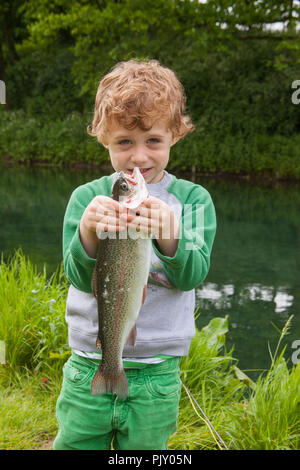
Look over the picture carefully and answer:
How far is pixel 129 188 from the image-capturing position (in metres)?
1.53

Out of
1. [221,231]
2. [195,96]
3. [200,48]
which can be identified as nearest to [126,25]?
[200,48]

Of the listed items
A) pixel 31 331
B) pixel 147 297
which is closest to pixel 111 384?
pixel 147 297

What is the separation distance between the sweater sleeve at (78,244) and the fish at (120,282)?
13cm

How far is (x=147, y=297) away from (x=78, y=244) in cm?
39

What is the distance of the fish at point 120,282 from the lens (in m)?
1.53

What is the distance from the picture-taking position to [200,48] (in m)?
16.8

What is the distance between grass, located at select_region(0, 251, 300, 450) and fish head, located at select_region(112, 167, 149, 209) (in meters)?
1.56

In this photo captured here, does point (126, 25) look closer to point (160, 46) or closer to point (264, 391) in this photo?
point (160, 46)

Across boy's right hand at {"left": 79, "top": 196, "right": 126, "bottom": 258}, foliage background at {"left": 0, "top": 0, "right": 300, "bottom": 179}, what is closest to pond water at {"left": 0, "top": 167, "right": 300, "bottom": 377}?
foliage background at {"left": 0, "top": 0, "right": 300, "bottom": 179}

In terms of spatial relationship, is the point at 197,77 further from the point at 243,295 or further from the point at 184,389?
the point at 184,389

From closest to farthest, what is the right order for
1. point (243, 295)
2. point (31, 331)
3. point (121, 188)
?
point (121, 188) → point (31, 331) → point (243, 295)

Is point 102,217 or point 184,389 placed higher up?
point 102,217

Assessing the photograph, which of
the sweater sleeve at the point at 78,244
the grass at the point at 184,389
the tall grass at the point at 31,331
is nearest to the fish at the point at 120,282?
the sweater sleeve at the point at 78,244
